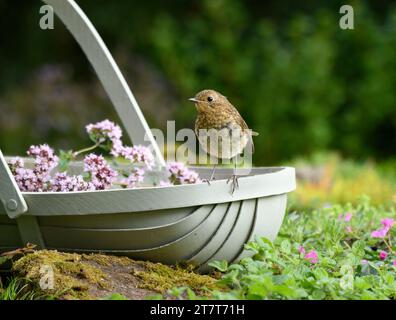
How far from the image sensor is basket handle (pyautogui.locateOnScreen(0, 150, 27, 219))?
2.92m

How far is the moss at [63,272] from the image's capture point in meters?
2.72

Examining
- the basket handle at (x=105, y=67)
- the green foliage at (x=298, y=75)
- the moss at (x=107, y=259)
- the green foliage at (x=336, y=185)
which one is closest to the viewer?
the moss at (x=107, y=259)

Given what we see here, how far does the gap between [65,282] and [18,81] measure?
30.5 feet

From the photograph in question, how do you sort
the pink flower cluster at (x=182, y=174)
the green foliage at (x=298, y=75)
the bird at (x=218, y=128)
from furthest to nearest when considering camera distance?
the green foliage at (x=298, y=75), the pink flower cluster at (x=182, y=174), the bird at (x=218, y=128)

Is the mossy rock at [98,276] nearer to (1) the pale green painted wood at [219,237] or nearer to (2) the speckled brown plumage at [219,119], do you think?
(1) the pale green painted wood at [219,237]

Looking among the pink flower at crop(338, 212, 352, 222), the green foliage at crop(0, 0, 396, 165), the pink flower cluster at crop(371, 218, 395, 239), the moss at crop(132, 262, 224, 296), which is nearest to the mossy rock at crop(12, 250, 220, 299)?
the moss at crop(132, 262, 224, 296)

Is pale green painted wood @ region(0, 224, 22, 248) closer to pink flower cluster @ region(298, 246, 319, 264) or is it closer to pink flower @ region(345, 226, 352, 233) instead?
pink flower cluster @ region(298, 246, 319, 264)

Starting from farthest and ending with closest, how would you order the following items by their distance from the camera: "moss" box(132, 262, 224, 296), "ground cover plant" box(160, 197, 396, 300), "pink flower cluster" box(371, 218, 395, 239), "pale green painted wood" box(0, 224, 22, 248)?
"pink flower cluster" box(371, 218, 395, 239), "pale green painted wood" box(0, 224, 22, 248), "moss" box(132, 262, 224, 296), "ground cover plant" box(160, 197, 396, 300)

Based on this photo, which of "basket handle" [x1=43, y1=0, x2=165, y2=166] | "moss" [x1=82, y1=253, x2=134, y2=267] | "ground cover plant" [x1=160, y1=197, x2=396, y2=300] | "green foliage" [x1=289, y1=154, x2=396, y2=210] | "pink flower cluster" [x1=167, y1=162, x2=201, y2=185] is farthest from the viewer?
"green foliage" [x1=289, y1=154, x2=396, y2=210]

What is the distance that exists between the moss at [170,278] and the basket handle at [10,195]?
1.80 ft

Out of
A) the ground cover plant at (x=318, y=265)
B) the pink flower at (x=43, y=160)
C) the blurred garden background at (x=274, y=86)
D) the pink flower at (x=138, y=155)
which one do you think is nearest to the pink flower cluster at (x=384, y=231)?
the ground cover plant at (x=318, y=265)

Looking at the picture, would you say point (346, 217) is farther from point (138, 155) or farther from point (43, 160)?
point (43, 160)

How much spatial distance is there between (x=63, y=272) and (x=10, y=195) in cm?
40

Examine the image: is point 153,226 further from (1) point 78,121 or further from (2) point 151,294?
(1) point 78,121
